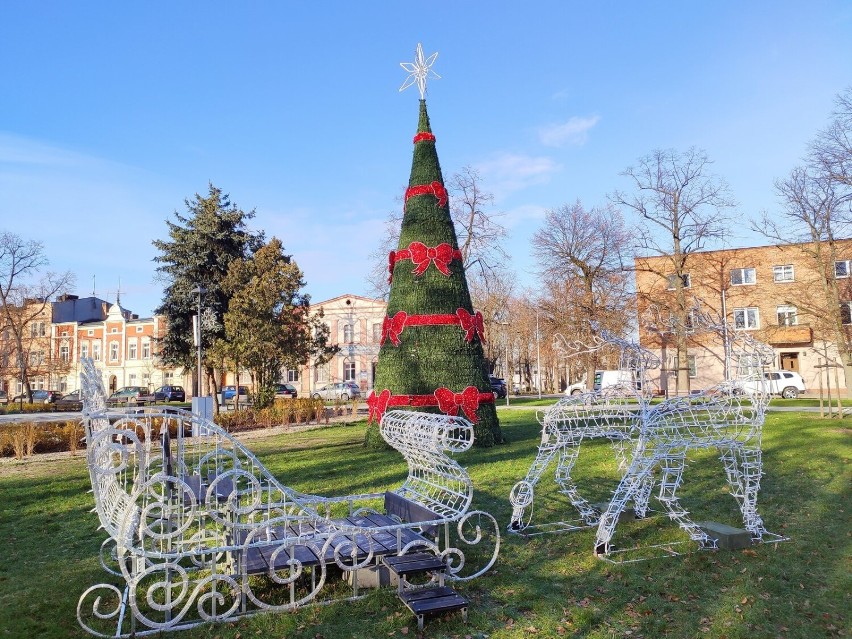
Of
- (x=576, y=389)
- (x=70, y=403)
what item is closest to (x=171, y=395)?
(x=70, y=403)

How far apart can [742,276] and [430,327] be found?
32600mm

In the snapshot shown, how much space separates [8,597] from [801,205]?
2831 cm

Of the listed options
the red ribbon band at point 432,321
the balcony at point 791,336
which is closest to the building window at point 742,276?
the balcony at point 791,336

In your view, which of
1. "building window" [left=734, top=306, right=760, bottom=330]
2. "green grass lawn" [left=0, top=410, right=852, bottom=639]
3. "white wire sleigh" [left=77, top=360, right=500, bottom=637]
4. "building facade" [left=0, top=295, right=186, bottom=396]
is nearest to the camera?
"white wire sleigh" [left=77, top=360, right=500, bottom=637]

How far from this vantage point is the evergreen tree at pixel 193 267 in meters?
30.4

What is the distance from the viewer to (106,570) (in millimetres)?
5652

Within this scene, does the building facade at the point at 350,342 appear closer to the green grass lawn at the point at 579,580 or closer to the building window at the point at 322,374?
the building window at the point at 322,374

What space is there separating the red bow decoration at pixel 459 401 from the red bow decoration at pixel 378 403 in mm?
1221

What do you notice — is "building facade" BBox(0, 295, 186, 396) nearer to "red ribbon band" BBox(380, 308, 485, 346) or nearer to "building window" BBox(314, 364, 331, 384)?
"building window" BBox(314, 364, 331, 384)

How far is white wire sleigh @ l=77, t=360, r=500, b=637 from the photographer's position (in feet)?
13.5

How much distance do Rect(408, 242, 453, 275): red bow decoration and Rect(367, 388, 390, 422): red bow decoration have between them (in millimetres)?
3003

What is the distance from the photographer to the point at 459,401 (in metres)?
13.6

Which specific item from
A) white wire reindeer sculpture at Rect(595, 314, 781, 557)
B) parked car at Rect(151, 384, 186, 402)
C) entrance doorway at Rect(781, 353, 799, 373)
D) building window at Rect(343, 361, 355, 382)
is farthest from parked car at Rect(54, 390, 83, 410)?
entrance doorway at Rect(781, 353, 799, 373)

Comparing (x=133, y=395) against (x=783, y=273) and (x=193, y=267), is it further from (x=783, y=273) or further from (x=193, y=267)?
(x=783, y=273)
